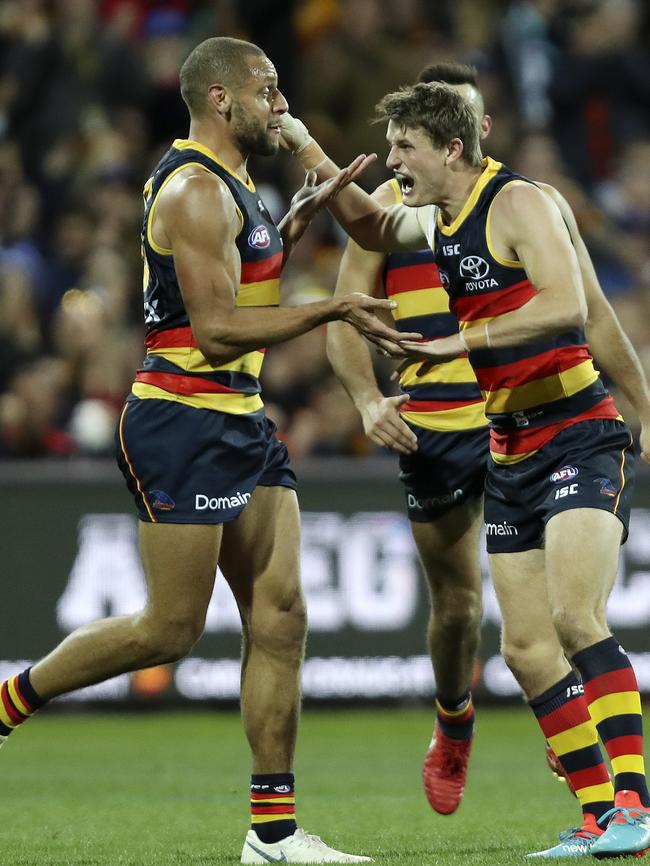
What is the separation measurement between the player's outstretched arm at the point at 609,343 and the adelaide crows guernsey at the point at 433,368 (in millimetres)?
1098

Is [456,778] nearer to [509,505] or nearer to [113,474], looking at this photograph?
[509,505]

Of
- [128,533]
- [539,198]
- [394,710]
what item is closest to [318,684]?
[394,710]

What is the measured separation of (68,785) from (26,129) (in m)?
7.65

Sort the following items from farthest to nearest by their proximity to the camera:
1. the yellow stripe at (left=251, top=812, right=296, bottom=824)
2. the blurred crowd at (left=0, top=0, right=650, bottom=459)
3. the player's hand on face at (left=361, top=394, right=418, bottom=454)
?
1. the blurred crowd at (left=0, top=0, right=650, bottom=459)
2. the player's hand on face at (left=361, top=394, right=418, bottom=454)
3. the yellow stripe at (left=251, top=812, right=296, bottom=824)

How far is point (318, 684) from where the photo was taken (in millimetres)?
11305

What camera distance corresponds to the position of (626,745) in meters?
5.58

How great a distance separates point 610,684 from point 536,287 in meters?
1.36

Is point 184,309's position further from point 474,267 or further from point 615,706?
point 615,706

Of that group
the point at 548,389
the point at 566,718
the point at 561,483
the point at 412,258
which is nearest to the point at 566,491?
the point at 561,483

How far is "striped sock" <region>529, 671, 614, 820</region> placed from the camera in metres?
5.86

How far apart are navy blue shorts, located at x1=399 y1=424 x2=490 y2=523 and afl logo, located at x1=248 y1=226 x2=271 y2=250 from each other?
4.90 ft

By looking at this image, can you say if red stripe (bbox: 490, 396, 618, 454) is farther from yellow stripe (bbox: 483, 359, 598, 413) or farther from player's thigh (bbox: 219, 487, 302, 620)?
player's thigh (bbox: 219, 487, 302, 620)

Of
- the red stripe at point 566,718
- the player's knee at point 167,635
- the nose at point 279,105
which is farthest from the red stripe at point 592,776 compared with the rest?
the nose at point 279,105

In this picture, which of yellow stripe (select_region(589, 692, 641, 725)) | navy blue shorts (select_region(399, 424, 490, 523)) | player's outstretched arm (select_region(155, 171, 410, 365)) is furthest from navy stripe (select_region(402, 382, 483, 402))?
yellow stripe (select_region(589, 692, 641, 725))
